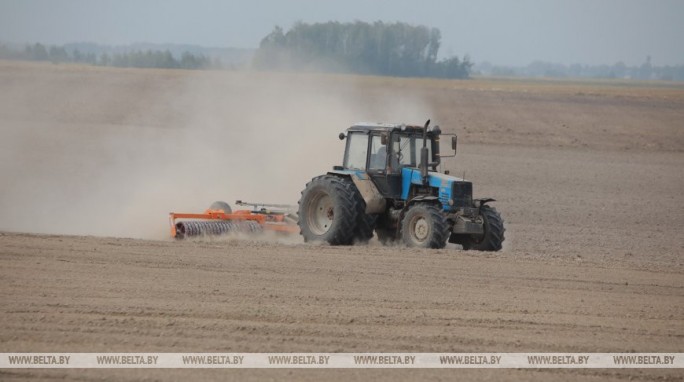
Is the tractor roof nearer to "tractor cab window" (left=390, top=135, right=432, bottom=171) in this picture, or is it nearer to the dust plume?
"tractor cab window" (left=390, top=135, right=432, bottom=171)

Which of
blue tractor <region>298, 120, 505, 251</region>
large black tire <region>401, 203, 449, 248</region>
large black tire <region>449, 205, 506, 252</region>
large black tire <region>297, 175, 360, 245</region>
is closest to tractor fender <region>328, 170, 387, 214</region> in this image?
blue tractor <region>298, 120, 505, 251</region>

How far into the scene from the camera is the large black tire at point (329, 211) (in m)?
15.6

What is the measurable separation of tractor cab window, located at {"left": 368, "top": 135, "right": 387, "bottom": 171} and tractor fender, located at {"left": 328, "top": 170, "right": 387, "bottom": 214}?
0.69ft

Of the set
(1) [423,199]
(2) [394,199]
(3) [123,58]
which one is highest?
(3) [123,58]

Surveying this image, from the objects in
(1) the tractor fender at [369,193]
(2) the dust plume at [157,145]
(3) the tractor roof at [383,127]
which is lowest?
(2) the dust plume at [157,145]

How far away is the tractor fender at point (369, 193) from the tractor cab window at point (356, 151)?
0.68ft

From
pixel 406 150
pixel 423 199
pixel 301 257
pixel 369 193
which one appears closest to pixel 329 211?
pixel 369 193

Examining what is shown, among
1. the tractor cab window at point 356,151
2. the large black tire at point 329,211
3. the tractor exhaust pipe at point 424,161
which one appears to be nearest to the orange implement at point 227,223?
the large black tire at point 329,211

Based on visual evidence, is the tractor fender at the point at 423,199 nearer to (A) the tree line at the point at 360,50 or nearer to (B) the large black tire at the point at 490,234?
(B) the large black tire at the point at 490,234

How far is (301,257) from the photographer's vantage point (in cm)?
1382

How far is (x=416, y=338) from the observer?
930cm

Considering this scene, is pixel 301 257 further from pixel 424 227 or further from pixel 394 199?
pixel 394 199

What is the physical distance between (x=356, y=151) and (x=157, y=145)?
14.1 m

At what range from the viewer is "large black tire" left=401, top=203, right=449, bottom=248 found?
584 inches
